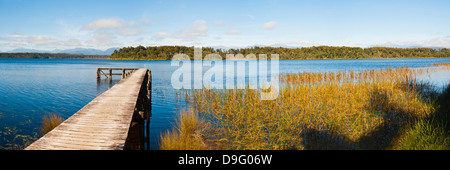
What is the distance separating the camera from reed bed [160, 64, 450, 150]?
580cm

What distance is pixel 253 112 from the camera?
8000 millimetres

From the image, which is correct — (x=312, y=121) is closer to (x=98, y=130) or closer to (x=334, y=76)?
(x=98, y=130)

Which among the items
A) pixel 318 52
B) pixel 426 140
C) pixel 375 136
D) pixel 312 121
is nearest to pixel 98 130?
pixel 312 121

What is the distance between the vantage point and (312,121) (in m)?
6.97

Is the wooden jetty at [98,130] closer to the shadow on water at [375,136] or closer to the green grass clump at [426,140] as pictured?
the shadow on water at [375,136]

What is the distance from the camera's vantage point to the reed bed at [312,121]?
580 centimetres

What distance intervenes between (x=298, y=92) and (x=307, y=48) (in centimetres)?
10638

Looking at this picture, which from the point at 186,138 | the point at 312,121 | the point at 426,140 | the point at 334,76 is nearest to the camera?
the point at 426,140

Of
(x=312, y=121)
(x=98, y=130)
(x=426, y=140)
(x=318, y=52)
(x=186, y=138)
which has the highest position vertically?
(x=318, y=52)

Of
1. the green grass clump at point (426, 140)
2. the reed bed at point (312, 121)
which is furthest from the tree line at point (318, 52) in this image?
the green grass clump at point (426, 140)

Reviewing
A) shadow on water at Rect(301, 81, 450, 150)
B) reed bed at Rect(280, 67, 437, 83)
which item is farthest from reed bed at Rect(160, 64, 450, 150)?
reed bed at Rect(280, 67, 437, 83)

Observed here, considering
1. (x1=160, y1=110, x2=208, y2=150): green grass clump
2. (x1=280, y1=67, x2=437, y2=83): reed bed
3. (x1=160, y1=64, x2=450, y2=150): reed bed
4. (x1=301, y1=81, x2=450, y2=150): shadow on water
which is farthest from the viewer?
(x1=280, y1=67, x2=437, y2=83): reed bed

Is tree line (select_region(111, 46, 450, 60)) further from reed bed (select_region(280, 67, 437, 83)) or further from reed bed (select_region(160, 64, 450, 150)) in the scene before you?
reed bed (select_region(160, 64, 450, 150))
